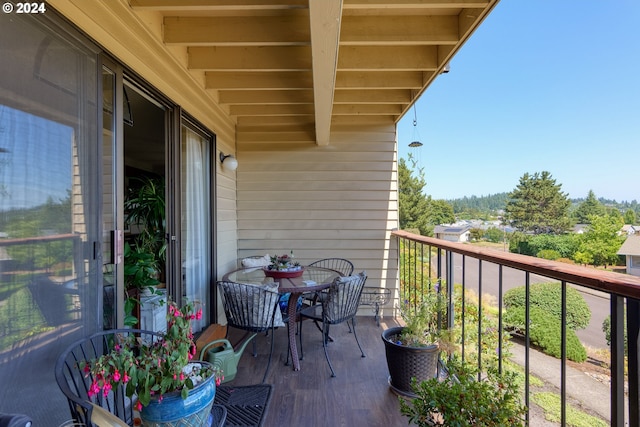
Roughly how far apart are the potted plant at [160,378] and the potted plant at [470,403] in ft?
2.96

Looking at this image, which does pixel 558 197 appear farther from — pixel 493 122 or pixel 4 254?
pixel 4 254

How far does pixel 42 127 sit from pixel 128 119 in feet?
3.08

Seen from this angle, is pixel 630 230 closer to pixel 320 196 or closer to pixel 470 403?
pixel 320 196

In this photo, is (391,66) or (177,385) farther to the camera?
(391,66)

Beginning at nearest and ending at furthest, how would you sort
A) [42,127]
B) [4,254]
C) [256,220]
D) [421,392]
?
[4,254], [42,127], [421,392], [256,220]

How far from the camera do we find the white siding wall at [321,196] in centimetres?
434

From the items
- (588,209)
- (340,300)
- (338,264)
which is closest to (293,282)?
(340,300)

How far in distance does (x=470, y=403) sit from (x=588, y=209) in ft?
129

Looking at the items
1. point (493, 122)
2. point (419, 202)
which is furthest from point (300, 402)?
point (493, 122)

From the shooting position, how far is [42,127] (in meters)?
1.31

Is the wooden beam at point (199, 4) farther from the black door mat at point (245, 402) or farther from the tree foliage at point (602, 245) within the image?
the tree foliage at point (602, 245)

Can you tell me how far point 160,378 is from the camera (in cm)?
121

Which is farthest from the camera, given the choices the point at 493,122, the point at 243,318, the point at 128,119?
the point at 493,122

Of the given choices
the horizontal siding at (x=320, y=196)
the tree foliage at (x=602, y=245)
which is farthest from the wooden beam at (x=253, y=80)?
the tree foliage at (x=602, y=245)
